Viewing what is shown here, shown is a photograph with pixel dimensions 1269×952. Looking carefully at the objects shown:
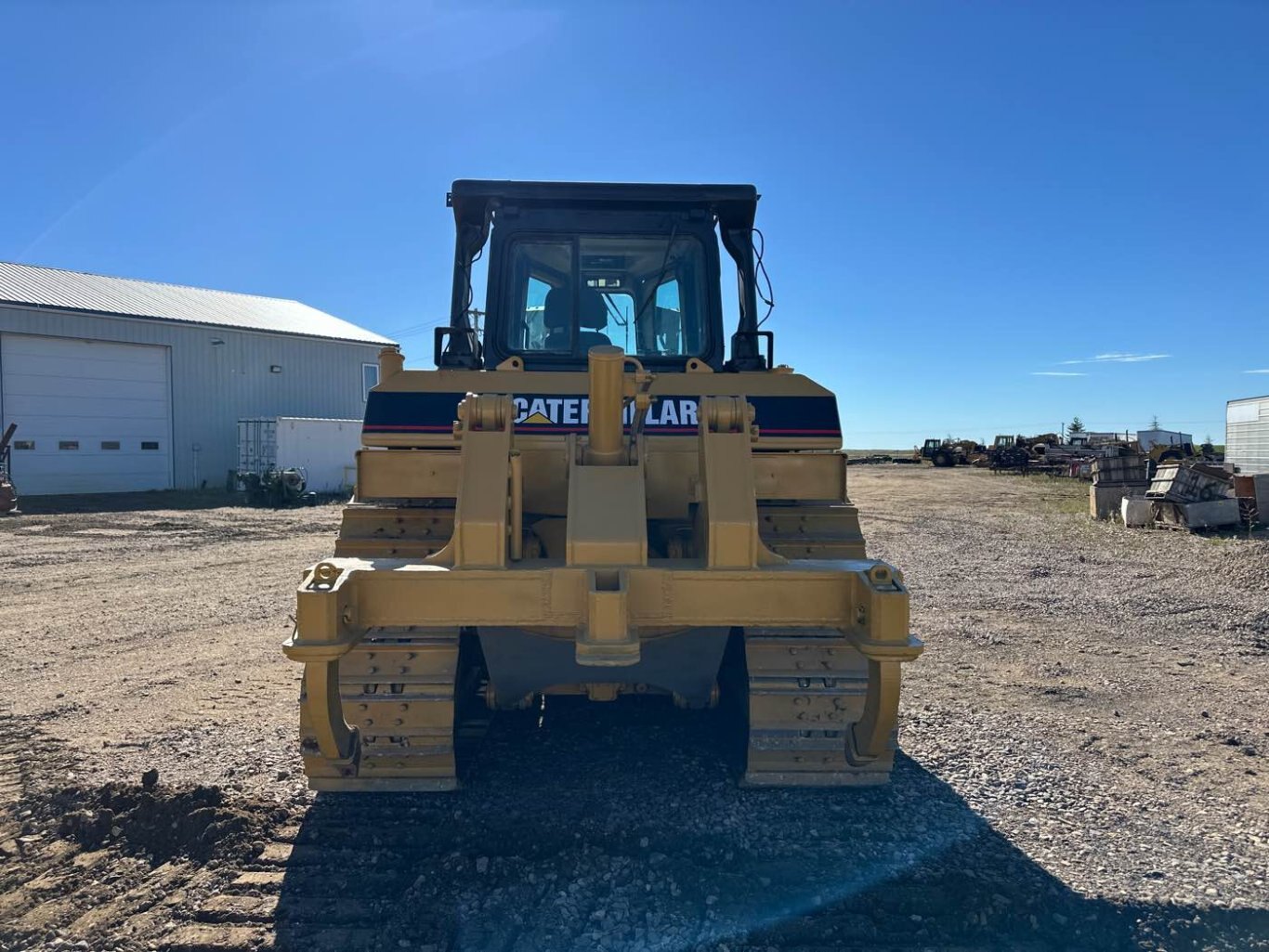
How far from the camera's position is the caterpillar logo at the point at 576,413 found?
4.17 metres

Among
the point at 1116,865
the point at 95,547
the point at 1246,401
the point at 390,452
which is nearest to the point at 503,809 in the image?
the point at 390,452

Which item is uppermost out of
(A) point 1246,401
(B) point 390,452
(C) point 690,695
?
(A) point 1246,401

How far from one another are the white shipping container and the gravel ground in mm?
18534

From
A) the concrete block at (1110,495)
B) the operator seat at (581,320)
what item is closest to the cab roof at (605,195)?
the operator seat at (581,320)

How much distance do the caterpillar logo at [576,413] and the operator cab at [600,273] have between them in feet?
2.57

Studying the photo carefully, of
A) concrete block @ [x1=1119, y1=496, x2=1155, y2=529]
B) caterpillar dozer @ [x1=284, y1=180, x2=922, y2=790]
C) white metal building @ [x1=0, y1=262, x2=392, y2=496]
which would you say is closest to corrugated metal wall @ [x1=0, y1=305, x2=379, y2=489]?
white metal building @ [x1=0, y1=262, x2=392, y2=496]

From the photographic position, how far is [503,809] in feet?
12.6

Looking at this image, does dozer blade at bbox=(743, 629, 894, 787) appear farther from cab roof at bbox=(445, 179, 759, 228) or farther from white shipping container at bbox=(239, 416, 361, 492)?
white shipping container at bbox=(239, 416, 361, 492)

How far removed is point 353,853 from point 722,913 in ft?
5.09

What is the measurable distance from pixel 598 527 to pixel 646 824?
4.81 ft

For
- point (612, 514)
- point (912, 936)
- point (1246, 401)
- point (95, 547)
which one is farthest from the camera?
point (1246, 401)

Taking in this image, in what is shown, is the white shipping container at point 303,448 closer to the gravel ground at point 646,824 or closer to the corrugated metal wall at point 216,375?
the corrugated metal wall at point 216,375

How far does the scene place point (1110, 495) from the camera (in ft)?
59.6

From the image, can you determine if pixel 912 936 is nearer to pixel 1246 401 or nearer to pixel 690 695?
pixel 690 695
